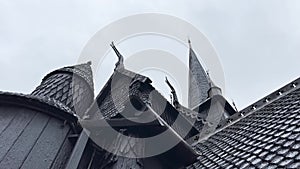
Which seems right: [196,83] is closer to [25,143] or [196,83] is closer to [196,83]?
[196,83]

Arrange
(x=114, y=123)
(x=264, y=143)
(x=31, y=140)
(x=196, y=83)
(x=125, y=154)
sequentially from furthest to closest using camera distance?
1. (x=196, y=83)
2. (x=31, y=140)
3. (x=114, y=123)
4. (x=125, y=154)
5. (x=264, y=143)

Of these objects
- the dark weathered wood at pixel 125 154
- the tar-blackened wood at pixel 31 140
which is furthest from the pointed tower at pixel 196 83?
the dark weathered wood at pixel 125 154

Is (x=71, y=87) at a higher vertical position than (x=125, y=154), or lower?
higher

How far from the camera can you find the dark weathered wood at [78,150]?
491 cm

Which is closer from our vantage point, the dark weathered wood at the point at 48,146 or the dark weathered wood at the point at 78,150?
the dark weathered wood at the point at 78,150

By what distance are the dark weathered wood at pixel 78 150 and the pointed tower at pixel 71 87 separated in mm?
2275

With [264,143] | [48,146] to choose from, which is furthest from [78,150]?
[264,143]

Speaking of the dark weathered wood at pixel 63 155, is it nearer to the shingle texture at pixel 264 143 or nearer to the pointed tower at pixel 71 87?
the pointed tower at pixel 71 87

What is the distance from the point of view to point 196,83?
2003 cm

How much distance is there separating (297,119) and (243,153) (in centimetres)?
99

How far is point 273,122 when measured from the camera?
17.2 feet

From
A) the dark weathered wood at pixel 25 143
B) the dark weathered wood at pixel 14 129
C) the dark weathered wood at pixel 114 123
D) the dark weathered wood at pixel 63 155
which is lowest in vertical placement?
the dark weathered wood at pixel 63 155

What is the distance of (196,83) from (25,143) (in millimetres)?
15655

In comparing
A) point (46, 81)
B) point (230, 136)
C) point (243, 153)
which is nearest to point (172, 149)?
point (243, 153)
